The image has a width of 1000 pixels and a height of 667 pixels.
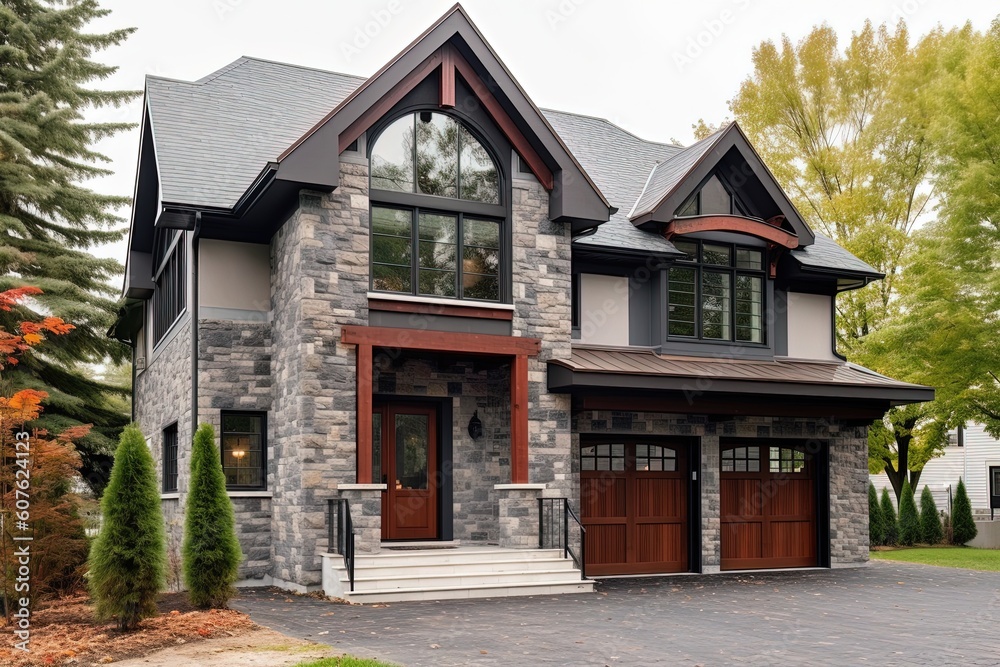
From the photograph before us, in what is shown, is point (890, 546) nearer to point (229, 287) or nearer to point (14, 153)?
point (229, 287)

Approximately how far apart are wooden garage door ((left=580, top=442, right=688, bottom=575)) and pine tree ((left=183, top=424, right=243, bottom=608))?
665 cm

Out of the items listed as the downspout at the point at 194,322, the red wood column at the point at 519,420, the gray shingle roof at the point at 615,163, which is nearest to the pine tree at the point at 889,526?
the gray shingle roof at the point at 615,163

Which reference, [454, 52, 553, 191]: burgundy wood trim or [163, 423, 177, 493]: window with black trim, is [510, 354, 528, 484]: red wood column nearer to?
[454, 52, 553, 191]: burgundy wood trim

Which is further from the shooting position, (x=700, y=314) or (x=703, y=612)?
(x=700, y=314)

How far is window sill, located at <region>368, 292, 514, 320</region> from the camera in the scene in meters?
13.9

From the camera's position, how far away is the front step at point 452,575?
12336mm

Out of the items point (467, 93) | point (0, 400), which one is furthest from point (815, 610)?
point (0, 400)

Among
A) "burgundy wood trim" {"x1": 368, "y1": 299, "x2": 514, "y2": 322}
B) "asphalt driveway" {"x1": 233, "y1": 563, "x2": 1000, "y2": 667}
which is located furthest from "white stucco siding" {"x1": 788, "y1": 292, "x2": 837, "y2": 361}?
"burgundy wood trim" {"x1": 368, "y1": 299, "x2": 514, "y2": 322}

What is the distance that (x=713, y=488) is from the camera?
17.0 metres

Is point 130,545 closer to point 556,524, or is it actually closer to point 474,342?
point 474,342

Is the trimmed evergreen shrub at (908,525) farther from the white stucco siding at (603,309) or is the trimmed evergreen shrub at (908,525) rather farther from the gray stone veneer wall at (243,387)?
the gray stone veneer wall at (243,387)

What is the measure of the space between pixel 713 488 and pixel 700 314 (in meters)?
3.09

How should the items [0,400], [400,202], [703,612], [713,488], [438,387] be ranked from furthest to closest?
[713,488] < [438,387] < [400,202] < [703,612] < [0,400]

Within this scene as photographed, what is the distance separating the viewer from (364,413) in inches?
528
